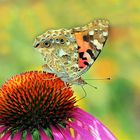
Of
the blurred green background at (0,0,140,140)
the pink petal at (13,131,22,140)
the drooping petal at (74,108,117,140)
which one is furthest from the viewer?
the blurred green background at (0,0,140,140)

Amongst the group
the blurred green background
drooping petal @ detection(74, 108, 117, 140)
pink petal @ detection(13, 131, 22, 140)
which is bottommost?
the blurred green background

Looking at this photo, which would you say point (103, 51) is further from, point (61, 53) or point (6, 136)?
point (6, 136)

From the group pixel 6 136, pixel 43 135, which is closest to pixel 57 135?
pixel 43 135

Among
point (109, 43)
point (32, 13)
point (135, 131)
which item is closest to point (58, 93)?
point (135, 131)

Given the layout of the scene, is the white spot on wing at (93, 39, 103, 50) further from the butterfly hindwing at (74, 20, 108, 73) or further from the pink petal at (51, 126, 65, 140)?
the pink petal at (51, 126, 65, 140)

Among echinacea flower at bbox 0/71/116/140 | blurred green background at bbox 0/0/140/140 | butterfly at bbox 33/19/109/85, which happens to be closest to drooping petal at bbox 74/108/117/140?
echinacea flower at bbox 0/71/116/140

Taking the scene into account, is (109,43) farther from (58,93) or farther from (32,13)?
(58,93)

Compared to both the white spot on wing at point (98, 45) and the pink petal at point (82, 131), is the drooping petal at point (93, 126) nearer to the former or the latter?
the pink petal at point (82, 131)
